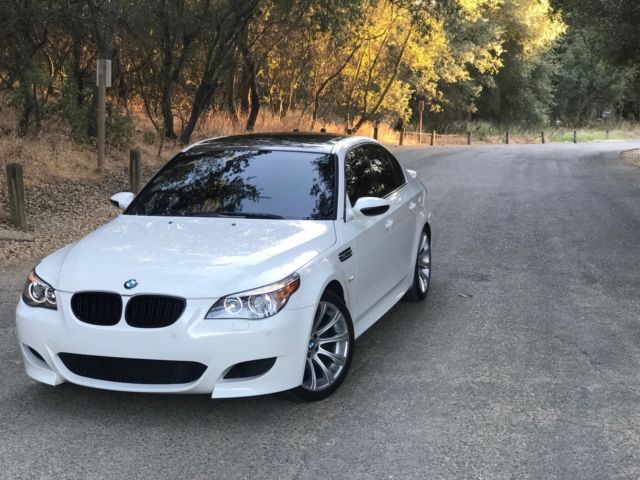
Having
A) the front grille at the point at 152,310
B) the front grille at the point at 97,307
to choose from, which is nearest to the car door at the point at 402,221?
the front grille at the point at 152,310

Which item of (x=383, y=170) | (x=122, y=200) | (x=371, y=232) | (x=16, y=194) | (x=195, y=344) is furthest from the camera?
(x=16, y=194)

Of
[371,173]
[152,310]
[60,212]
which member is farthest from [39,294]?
[60,212]

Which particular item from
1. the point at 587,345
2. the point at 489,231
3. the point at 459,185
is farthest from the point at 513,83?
the point at 587,345

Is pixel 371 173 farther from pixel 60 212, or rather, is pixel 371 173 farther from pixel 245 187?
pixel 60 212

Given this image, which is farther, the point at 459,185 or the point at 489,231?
the point at 459,185

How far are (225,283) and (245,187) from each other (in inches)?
61.0

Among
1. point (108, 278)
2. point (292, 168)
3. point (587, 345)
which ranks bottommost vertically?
point (587, 345)

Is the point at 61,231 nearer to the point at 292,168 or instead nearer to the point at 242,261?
the point at 292,168

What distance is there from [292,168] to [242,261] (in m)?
1.47

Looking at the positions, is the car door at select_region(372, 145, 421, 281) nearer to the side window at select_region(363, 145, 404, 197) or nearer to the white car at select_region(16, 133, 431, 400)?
the side window at select_region(363, 145, 404, 197)

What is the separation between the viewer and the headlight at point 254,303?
155 inches

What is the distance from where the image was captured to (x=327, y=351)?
4.52 m

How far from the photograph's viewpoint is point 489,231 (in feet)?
34.1

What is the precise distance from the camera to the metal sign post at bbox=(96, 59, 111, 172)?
43.4 ft
